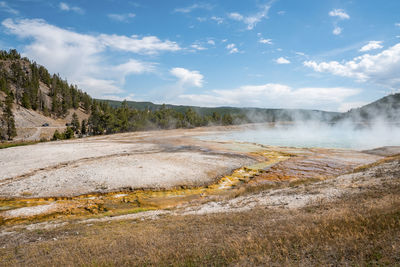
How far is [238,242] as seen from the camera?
8297 millimetres

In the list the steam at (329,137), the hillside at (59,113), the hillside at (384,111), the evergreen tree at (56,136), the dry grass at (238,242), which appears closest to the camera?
the dry grass at (238,242)

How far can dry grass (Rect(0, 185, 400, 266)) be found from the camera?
646cm

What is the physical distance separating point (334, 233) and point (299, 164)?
32983 mm

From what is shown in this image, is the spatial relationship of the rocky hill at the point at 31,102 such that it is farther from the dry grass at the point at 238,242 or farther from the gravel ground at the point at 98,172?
the dry grass at the point at 238,242

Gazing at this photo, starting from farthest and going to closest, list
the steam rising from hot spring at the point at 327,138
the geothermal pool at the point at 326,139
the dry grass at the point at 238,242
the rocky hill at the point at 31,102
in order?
the rocky hill at the point at 31,102 < the steam rising from hot spring at the point at 327,138 < the geothermal pool at the point at 326,139 < the dry grass at the point at 238,242

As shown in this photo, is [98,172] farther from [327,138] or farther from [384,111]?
[384,111]

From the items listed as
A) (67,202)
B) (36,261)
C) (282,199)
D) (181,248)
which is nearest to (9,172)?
(67,202)

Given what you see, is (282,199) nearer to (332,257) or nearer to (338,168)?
(332,257)

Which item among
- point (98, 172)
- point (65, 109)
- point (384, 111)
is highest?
point (384, 111)

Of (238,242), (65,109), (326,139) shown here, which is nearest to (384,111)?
(326,139)

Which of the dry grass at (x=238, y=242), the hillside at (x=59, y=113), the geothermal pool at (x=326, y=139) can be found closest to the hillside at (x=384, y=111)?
the hillside at (x=59, y=113)

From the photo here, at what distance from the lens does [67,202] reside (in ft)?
72.7

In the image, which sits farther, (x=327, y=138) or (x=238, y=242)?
(x=327, y=138)

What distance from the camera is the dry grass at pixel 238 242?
6.46 meters
